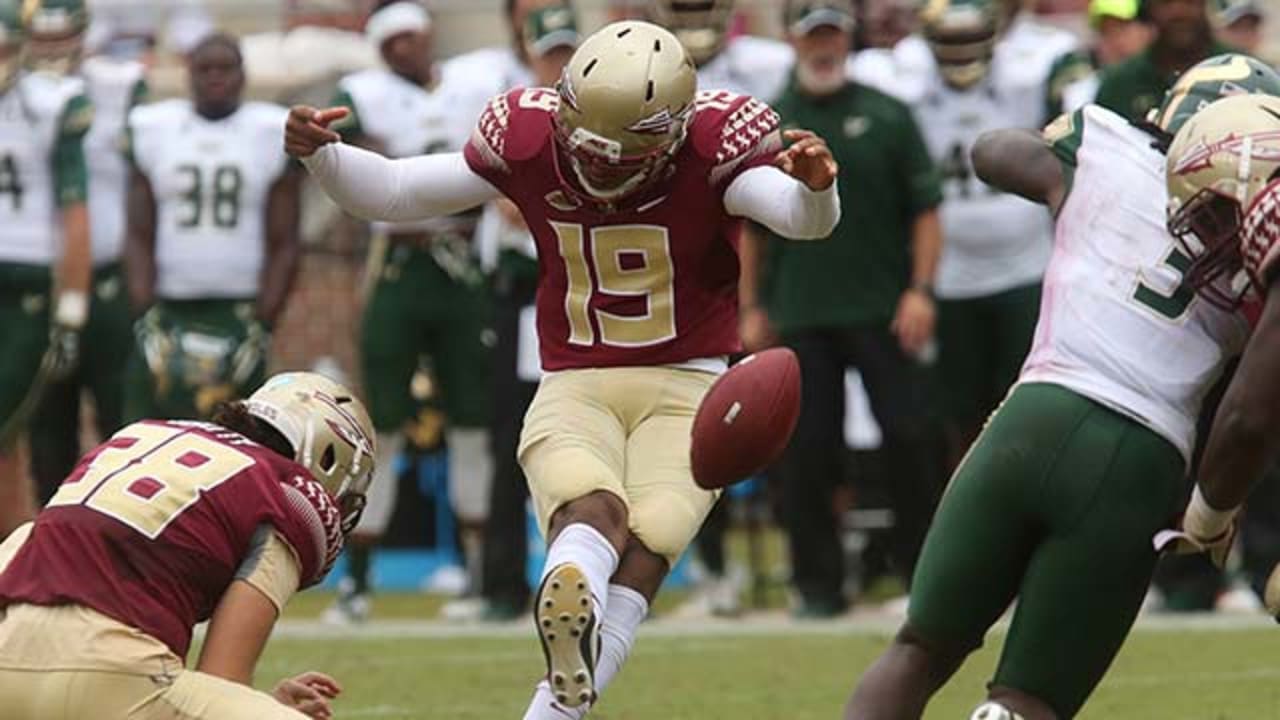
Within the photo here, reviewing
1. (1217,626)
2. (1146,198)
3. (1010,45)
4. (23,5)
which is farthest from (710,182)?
(23,5)

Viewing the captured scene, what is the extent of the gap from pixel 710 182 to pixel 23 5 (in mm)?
5586

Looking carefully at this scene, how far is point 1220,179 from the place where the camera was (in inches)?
209

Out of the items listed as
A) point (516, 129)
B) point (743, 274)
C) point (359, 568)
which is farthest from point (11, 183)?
point (516, 129)

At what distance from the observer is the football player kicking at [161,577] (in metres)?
5.04

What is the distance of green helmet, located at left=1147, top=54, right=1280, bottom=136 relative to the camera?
5703 mm

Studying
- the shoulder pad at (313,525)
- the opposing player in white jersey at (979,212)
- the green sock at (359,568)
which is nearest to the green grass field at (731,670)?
the green sock at (359,568)

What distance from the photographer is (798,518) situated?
34.2ft

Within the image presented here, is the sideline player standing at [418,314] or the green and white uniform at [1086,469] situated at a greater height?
the green and white uniform at [1086,469]

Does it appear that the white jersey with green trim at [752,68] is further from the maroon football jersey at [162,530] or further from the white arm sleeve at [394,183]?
the maroon football jersey at [162,530]

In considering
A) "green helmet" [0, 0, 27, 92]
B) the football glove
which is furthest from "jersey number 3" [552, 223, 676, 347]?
"green helmet" [0, 0, 27, 92]

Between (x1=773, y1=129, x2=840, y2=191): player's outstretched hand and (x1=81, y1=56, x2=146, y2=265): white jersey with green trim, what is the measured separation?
599 cm

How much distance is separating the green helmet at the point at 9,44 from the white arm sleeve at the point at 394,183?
4627mm

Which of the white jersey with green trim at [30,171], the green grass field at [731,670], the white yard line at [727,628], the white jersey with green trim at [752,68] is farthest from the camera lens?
the white jersey with green trim at [30,171]

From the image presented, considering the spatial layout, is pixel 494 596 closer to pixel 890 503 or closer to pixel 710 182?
pixel 890 503
